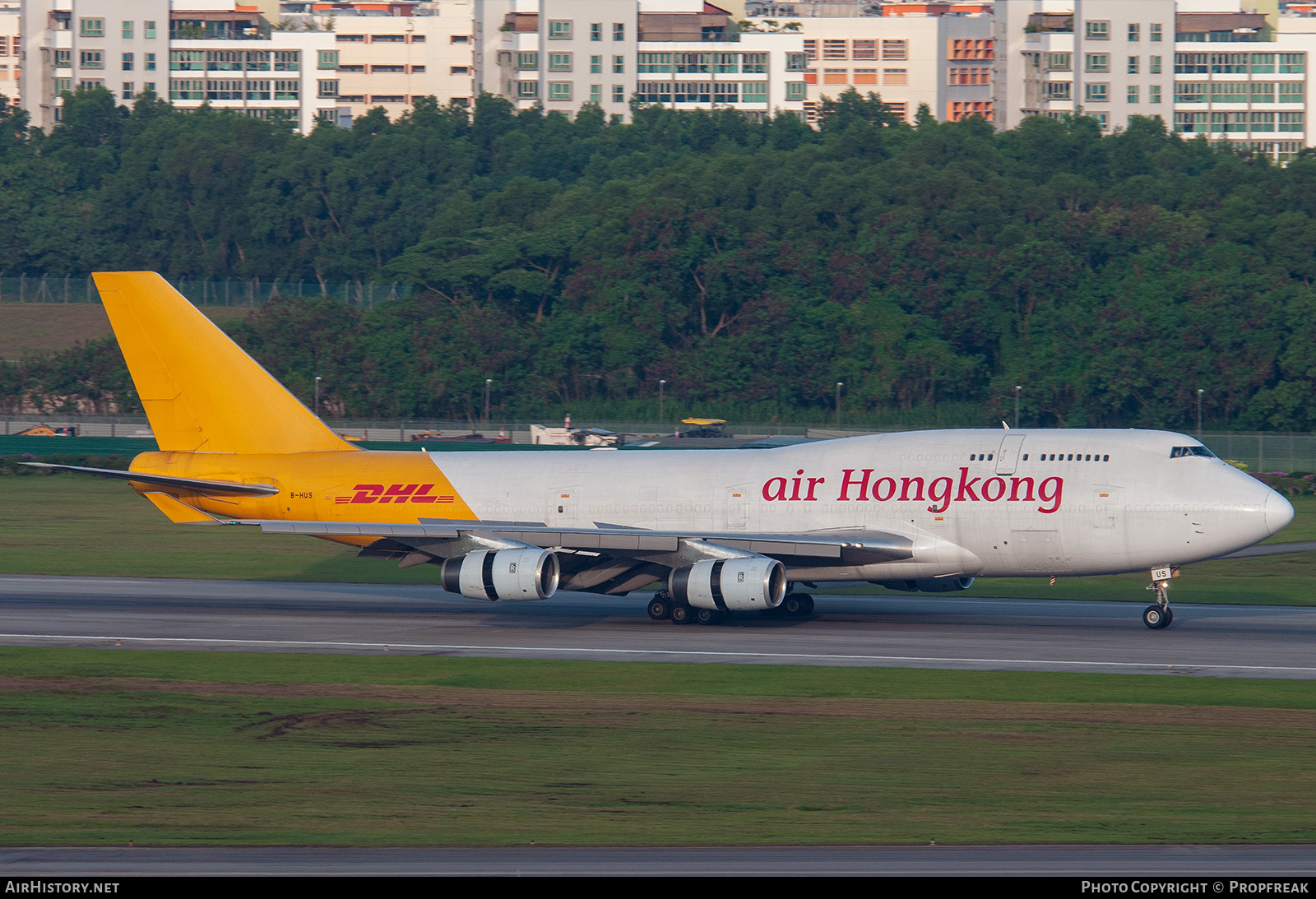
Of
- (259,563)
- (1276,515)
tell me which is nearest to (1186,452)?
(1276,515)

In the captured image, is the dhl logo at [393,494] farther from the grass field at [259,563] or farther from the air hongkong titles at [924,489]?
the air hongkong titles at [924,489]

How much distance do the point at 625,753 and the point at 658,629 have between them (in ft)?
53.1

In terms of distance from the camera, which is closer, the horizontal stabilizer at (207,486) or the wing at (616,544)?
the wing at (616,544)

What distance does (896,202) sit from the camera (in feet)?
541

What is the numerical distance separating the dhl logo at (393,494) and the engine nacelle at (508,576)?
4962mm

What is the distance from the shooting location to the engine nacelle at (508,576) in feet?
134

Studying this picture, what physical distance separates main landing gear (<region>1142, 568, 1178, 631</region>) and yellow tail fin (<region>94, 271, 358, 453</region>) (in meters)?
23.8

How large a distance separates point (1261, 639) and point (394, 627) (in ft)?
71.7

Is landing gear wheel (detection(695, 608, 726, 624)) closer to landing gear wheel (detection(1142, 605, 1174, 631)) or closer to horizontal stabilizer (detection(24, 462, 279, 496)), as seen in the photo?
landing gear wheel (detection(1142, 605, 1174, 631))

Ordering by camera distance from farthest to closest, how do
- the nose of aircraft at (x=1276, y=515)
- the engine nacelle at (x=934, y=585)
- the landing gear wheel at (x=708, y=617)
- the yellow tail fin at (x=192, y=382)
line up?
1. the yellow tail fin at (x=192, y=382)
2. the engine nacelle at (x=934, y=585)
3. the landing gear wheel at (x=708, y=617)
4. the nose of aircraft at (x=1276, y=515)

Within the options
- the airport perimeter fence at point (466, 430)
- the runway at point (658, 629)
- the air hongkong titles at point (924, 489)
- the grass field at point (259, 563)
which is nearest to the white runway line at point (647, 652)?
the runway at point (658, 629)

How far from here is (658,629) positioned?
1656 inches

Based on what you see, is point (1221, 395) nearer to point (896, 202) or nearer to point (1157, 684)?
point (896, 202)

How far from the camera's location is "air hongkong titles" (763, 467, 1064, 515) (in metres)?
41.0
